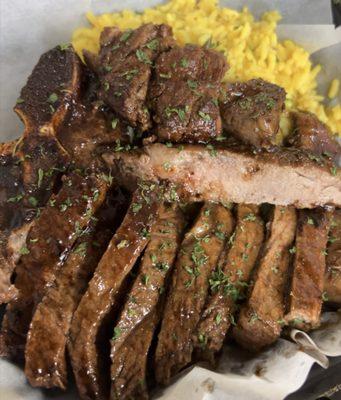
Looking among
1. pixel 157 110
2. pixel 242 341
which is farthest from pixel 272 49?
pixel 242 341

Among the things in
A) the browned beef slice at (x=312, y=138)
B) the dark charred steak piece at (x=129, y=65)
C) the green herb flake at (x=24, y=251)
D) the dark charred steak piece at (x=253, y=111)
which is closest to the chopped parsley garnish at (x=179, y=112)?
the dark charred steak piece at (x=129, y=65)

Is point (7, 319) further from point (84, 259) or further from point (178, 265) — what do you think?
point (178, 265)

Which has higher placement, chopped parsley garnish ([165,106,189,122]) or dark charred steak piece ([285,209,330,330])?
chopped parsley garnish ([165,106,189,122])

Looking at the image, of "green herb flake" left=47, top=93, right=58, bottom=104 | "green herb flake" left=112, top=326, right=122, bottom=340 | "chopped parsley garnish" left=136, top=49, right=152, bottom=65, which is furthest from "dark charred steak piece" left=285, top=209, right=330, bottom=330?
"green herb flake" left=47, top=93, right=58, bottom=104

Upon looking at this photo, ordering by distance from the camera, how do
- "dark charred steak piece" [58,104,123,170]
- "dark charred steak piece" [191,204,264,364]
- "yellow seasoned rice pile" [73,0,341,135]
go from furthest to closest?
"yellow seasoned rice pile" [73,0,341,135], "dark charred steak piece" [58,104,123,170], "dark charred steak piece" [191,204,264,364]

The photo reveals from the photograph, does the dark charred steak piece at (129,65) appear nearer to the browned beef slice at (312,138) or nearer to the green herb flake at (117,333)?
the browned beef slice at (312,138)

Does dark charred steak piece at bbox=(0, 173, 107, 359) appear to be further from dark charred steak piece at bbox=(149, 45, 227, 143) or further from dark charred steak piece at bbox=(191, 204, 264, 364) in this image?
dark charred steak piece at bbox=(191, 204, 264, 364)
